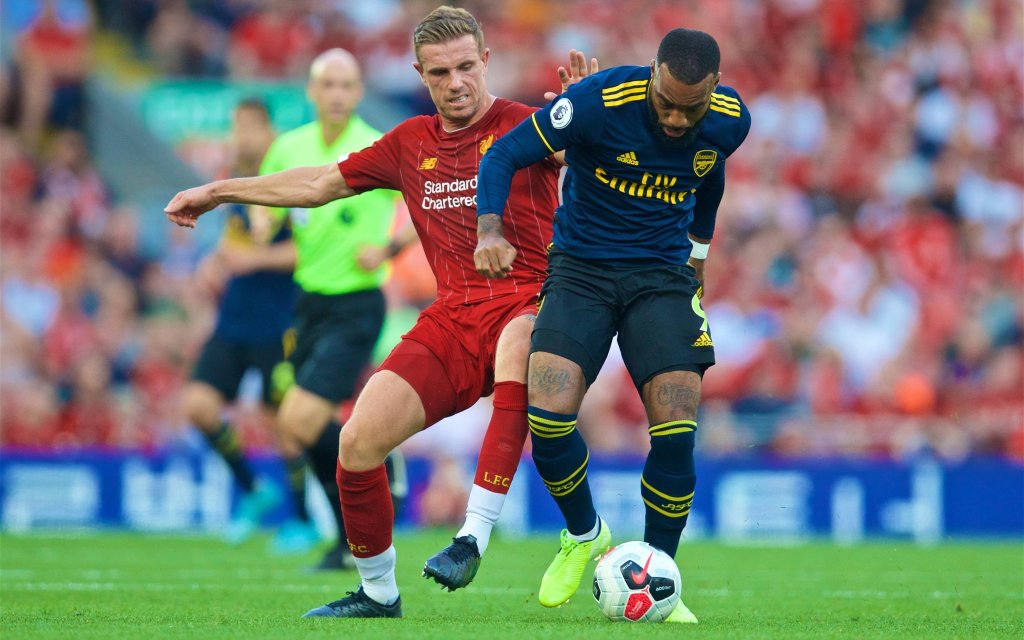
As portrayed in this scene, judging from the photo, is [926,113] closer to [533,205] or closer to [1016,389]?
[1016,389]

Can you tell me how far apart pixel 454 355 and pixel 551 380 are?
543 millimetres

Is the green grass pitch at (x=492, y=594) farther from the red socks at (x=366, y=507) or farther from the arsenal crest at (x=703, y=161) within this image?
the arsenal crest at (x=703, y=161)

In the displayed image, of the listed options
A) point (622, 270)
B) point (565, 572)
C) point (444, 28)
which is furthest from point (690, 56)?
point (565, 572)

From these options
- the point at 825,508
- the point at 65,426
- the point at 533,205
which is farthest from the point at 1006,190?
the point at 533,205

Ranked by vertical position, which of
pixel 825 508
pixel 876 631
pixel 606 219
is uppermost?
pixel 606 219

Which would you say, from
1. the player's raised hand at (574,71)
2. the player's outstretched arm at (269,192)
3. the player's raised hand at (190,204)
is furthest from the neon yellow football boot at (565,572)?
the player's raised hand at (190,204)

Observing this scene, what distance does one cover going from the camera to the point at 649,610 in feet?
20.4

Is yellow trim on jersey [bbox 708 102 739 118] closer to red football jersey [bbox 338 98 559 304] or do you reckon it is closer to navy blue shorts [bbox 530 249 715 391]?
navy blue shorts [bbox 530 249 715 391]

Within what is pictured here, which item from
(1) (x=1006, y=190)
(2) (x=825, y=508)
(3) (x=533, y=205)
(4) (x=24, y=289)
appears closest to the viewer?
(3) (x=533, y=205)

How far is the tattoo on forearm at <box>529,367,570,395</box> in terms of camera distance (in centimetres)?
621

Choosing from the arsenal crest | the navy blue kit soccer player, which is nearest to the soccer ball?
the navy blue kit soccer player

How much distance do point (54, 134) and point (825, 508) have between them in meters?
9.81

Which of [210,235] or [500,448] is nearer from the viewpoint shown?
[500,448]

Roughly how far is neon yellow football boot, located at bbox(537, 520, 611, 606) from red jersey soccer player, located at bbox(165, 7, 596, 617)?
36 centimetres
